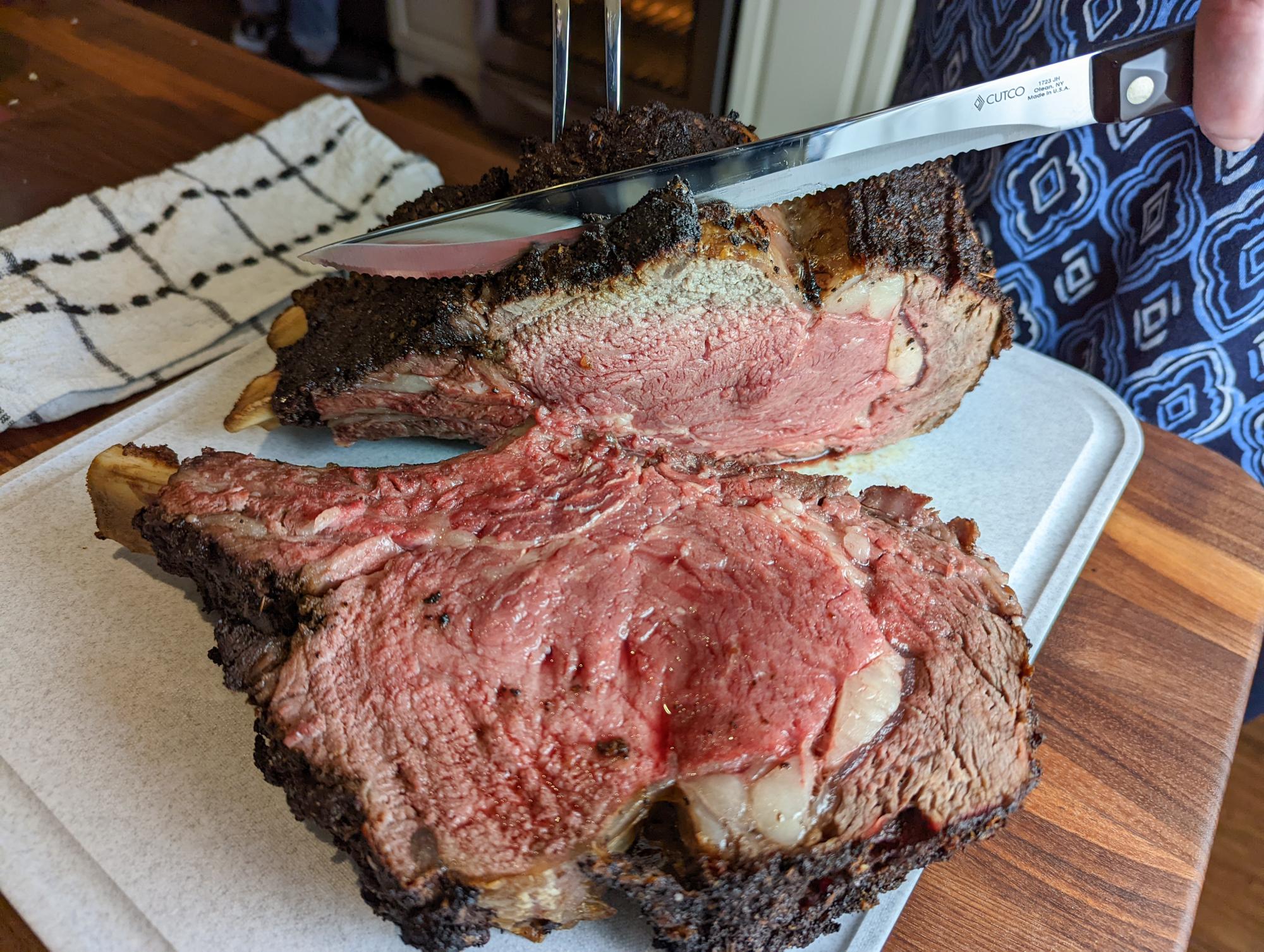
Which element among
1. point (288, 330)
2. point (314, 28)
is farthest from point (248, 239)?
point (314, 28)

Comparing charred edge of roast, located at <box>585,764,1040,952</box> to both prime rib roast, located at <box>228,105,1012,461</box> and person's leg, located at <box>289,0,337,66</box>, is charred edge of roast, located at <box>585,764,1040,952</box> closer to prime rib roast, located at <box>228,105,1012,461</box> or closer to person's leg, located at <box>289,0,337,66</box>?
prime rib roast, located at <box>228,105,1012,461</box>

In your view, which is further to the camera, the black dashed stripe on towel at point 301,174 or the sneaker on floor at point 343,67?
the sneaker on floor at point 343,67

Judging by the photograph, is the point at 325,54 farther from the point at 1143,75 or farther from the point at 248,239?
the point at 1143,75

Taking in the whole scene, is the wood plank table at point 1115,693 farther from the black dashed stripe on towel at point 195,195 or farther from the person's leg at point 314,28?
the person's leg at point 314,28

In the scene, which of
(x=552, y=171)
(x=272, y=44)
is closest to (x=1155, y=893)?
(x=552, y=171)

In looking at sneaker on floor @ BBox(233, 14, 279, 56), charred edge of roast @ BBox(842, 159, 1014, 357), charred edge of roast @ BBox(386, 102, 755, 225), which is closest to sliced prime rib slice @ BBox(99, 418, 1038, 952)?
charred edge of roast @ BBox(842, 159, 1014, 357)

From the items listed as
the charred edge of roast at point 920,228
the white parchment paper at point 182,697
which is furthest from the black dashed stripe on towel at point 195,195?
the charred edge of roast at point 920,228

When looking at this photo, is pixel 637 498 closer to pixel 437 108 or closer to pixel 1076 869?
pixel 1076 869
